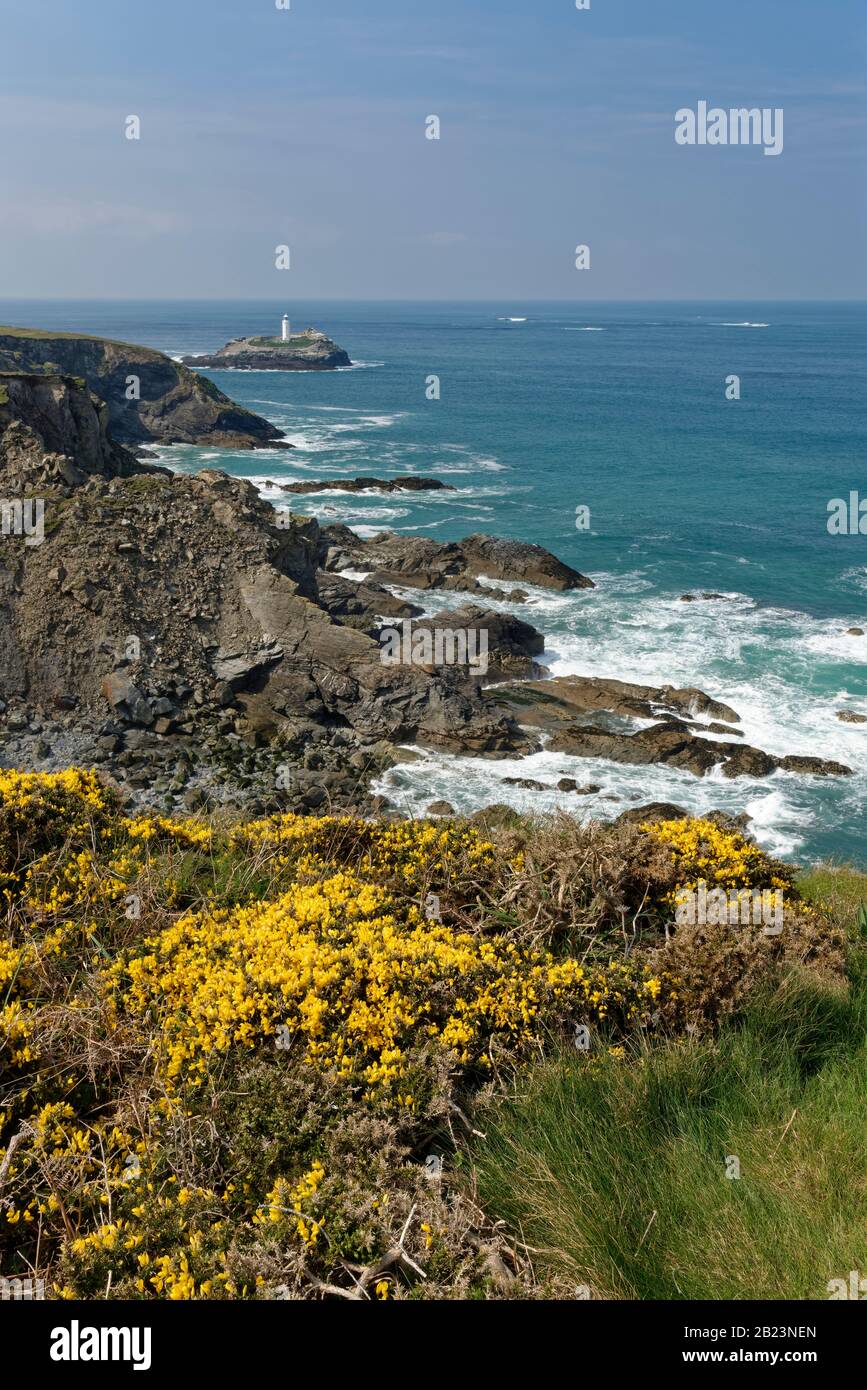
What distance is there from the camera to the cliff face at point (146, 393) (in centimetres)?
6681

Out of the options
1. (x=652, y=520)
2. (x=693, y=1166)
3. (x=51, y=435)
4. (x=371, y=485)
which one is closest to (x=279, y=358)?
(x=371, y=485)

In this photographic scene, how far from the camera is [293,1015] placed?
206 inches

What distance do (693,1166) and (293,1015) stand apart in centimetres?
223

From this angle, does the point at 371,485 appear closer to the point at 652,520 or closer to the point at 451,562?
the point at 652,520

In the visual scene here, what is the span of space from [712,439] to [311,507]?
129 feet

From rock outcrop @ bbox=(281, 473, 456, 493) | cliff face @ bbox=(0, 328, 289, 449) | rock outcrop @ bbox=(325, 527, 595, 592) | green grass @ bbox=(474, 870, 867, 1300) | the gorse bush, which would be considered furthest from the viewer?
cliff face @ bbox=(0, 328, 289, 449)

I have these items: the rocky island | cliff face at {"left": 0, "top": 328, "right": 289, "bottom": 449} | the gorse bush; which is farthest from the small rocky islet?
the rocky island

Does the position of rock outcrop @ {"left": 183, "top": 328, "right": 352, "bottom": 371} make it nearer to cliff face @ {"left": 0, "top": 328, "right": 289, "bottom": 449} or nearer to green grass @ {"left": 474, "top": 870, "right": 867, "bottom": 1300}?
cliff face @ {"left": 0, "top": 328, "right": 289, "bottom": 449}

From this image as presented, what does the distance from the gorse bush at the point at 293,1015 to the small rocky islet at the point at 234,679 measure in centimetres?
1211

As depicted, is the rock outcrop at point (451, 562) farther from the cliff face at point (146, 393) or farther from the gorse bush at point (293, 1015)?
the cliff face at point (146, 393)

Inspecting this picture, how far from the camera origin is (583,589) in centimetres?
3825

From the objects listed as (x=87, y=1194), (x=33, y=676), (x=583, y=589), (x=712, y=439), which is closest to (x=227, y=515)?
(x=33, y=676)

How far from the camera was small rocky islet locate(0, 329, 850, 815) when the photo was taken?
22078mm

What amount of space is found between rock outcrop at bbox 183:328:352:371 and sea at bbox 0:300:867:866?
318 inches
